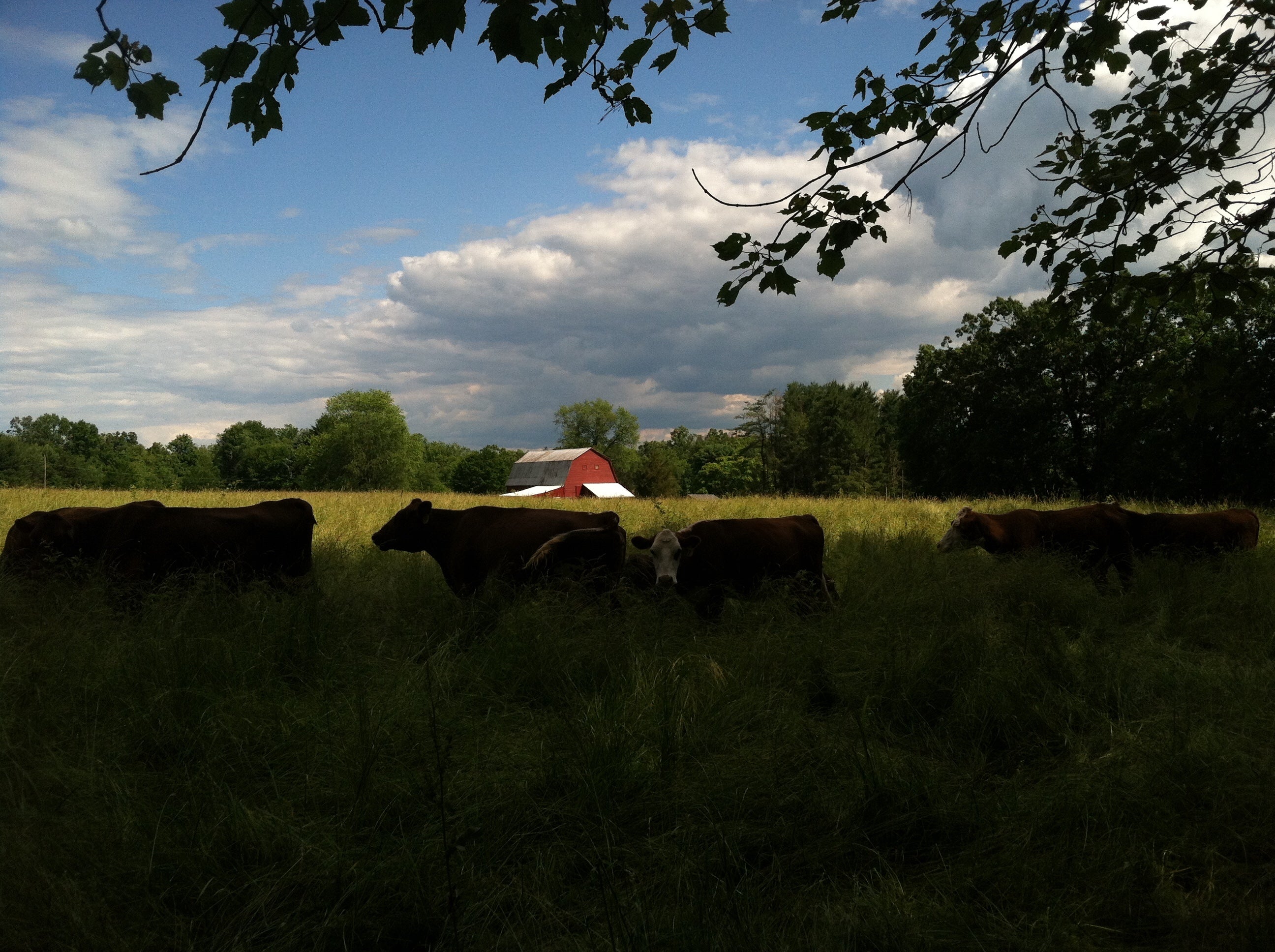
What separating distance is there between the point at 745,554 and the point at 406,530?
3.63m

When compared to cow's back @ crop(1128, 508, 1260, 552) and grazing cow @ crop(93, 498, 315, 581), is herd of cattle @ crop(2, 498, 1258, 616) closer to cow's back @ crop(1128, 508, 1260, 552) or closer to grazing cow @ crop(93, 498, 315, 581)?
grazing cow @ crop(93, 498, 315, 581)

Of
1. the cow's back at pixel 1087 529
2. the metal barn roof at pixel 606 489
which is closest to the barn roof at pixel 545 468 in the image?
the metal barn roof at pixel 606 489

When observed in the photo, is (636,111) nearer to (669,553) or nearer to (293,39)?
(293,39)

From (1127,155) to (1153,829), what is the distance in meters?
5.40

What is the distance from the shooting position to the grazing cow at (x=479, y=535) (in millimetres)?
7273

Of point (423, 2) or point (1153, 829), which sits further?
point (1153, 829)

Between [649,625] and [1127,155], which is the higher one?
[1127,155]

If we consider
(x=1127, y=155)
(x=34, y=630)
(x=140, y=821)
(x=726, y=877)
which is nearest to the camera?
(x=726, y=877)

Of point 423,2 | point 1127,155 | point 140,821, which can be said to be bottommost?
point 140,821

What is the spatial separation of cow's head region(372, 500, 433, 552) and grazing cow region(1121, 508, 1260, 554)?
9.05 m

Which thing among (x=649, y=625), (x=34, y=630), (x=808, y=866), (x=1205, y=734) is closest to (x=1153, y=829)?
(x=1205, y=734)

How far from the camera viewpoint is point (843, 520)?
592 inches

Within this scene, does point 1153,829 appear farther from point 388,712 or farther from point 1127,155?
point 1127,155

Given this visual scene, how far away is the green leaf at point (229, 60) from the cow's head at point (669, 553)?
5.32 metres
